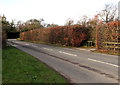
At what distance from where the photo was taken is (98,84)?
6.43m

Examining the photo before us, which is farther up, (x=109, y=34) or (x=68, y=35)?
(x=68, y=35)

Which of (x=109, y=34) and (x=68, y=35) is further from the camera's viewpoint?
(x=68, y=35)

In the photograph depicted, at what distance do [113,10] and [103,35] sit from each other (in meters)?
28.6

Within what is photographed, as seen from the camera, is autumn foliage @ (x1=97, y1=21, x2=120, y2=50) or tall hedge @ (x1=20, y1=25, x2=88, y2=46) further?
tall hedge @ (x1=20, y1=25, x2=88, y2=46)

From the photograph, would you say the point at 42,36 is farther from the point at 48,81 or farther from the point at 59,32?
the point at 48,81

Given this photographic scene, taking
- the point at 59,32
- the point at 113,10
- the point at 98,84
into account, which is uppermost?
the point at 113,10

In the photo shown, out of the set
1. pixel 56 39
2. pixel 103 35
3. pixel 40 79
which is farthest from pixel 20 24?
pixel 40 79

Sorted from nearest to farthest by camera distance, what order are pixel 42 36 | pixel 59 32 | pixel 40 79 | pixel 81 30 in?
pixel 40 79 → pixel 81 30 → pixel 59 32 → pixel 42 36

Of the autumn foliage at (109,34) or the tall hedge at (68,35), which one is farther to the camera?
the tall hedge at (68,35)

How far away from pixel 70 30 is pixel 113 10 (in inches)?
930

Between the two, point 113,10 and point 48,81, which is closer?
point 48,81

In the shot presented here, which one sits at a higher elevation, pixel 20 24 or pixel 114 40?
pixel 20 24

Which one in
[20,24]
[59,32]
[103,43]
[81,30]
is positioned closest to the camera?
[103,43]

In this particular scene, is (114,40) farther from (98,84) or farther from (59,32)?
(59,32)
